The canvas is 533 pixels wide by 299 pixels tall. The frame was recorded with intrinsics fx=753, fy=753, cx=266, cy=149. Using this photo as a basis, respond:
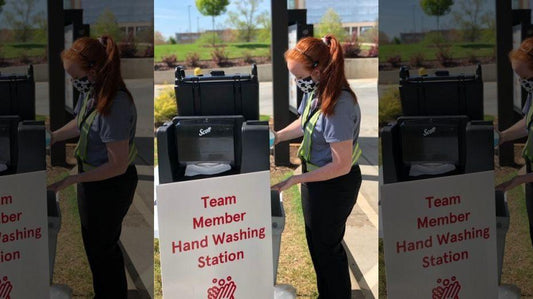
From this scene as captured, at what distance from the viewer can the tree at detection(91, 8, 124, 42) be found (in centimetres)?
385

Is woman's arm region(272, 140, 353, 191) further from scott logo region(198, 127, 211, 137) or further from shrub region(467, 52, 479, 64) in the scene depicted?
shrub region(467, 52, 479, 64)

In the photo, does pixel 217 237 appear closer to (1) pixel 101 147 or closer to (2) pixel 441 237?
(1) pixel 101 147

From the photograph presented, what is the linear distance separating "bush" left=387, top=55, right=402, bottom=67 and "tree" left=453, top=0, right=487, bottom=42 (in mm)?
384

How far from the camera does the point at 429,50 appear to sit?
13.4 ft

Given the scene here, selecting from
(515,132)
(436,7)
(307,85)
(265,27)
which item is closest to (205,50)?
(265,27)

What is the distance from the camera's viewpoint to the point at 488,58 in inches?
161

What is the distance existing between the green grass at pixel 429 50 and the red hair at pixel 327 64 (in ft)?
0.94

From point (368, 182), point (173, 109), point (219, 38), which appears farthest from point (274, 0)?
point (368, 182)

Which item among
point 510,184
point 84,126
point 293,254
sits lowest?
point 293,254

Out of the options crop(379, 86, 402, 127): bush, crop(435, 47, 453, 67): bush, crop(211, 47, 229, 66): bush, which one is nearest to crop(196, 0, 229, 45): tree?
crop(211, 47, 229, 66): bush

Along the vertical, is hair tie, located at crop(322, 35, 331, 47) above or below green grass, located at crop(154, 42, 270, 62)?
above

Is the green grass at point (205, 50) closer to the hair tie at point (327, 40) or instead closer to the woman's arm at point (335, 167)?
the hair tie at point (327, 40)

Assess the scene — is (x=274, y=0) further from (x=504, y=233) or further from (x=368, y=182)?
(x=504, y=233)

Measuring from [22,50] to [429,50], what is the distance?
6.94 ft
